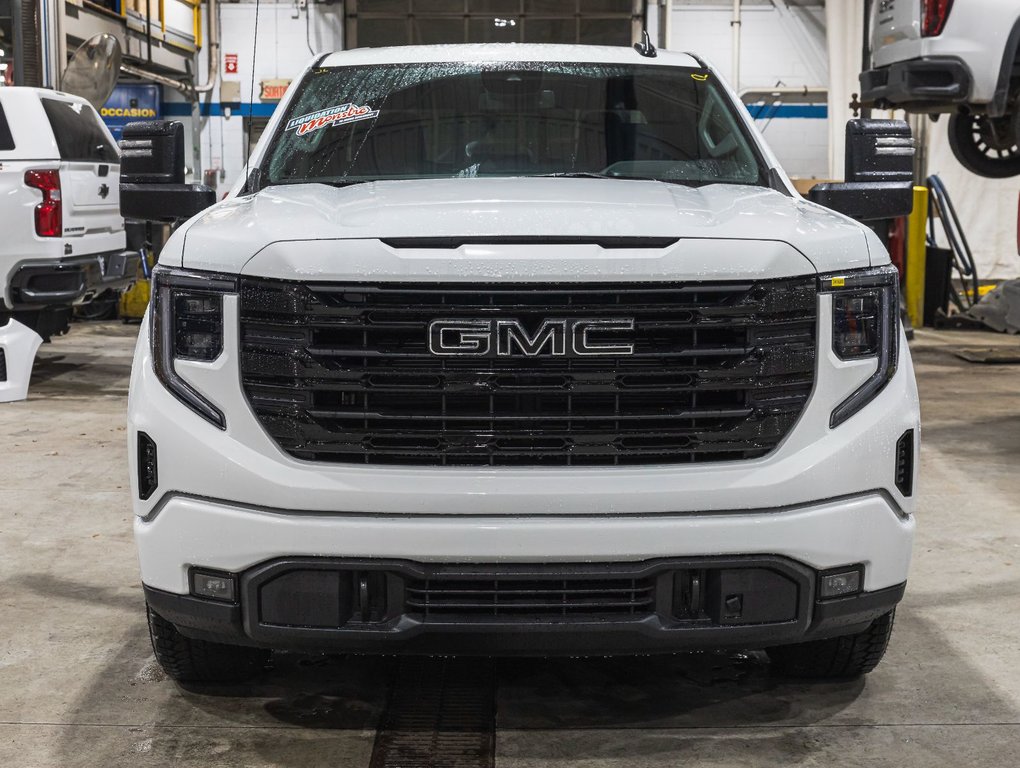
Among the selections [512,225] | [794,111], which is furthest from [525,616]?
[794,111]

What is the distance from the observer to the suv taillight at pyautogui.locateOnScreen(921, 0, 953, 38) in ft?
29.3

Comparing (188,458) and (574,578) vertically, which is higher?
(188,458)

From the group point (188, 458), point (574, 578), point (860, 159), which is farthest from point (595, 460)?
point (860, 159)

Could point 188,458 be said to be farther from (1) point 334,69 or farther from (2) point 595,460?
(1) point 334,69

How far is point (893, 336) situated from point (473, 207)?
960 mm

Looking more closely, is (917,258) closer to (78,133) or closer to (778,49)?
(778,49)

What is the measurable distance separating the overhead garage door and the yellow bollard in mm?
6668

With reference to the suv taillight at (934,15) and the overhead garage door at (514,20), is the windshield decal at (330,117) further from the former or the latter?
the overhead garage door at (514,20)

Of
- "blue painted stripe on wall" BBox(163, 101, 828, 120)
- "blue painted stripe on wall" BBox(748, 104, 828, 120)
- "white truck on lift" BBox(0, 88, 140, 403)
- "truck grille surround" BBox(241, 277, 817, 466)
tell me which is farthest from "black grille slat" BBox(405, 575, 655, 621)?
"blue painted stripe on wall" BBox(748, 104, 828, 120)

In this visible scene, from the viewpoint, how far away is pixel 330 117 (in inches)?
158

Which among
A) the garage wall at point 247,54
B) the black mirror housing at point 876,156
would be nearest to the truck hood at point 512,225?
the black mirror housing at point 876,156

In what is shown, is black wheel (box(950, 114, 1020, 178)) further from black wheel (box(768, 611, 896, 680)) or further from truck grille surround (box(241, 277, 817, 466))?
truck grille surround (box(241, 277, 817, 466))

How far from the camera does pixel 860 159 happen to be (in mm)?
3660

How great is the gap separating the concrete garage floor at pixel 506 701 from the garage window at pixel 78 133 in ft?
16.9
